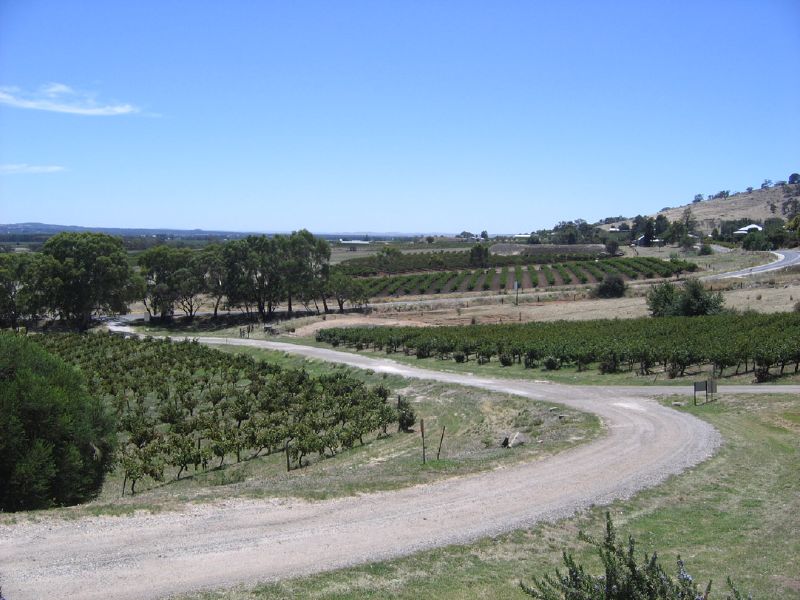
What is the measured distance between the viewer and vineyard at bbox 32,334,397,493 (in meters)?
21.1

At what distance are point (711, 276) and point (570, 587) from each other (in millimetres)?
87910

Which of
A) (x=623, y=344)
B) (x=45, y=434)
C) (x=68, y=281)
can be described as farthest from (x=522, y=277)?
(x=45, y=434)

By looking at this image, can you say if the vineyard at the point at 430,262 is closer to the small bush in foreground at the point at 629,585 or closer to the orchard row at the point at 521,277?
the orchard row at the point at 521,277

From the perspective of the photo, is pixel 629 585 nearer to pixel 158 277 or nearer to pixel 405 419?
pixel 405 419

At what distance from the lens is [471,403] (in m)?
27.1

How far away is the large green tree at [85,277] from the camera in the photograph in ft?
198

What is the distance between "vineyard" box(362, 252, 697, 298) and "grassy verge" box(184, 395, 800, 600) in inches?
2685

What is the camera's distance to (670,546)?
11.3m

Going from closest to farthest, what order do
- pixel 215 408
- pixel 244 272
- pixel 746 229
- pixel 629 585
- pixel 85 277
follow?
1. pixel 629 585
2. pixel 215 408
3. pixel 85 277
4. pixel 244 272
5. pixel 746 229

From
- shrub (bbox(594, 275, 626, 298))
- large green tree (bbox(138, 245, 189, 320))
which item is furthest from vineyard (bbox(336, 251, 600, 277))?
shrub (bbox(594, 275, 626, 298))

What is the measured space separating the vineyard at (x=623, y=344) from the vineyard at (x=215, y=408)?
30.8 ft

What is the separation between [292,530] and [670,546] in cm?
691

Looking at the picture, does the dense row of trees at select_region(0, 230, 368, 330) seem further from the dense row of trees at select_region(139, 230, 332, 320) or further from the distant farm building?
the distant farm building

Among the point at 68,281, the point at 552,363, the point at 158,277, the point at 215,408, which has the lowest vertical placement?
the point at 215,408
